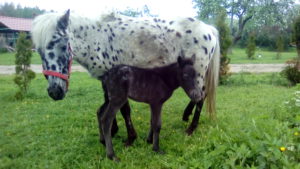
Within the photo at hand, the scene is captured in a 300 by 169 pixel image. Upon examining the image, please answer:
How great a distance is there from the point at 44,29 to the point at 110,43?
73 centimetres

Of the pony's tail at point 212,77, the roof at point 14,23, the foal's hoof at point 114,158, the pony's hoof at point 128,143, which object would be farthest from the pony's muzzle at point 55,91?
the roof at point 14,23

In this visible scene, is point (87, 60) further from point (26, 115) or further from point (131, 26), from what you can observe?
point (26, 115)

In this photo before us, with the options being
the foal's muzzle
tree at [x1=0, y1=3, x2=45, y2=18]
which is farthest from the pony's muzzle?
tree at [x1=0, y1=3, x2=45, y2=18]

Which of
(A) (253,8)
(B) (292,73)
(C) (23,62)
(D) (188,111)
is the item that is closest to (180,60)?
(D) (188,111)

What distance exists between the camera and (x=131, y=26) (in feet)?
10.7

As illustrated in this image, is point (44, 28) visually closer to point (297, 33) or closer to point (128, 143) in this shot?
point (128, 143)

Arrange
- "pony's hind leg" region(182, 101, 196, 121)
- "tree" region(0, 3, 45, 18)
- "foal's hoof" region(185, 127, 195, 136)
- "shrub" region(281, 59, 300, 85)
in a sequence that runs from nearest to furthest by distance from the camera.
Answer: "foal's hoof" region(185, 127, 195, 136) < "pony's hind leg" region(182, 101, 196, 121) < "shrub" region(281, 59, 300, 85) < "tree" region(0, 3, 45, 18)

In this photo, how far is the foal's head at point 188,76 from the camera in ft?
11.1

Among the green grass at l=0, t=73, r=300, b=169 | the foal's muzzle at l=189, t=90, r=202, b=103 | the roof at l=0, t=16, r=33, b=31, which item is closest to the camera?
the green grass at l=0, t=73, r=300, b=169

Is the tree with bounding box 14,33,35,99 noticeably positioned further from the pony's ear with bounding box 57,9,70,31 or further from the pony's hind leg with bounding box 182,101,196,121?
the pony's ear with bounding box 57,9,70,31

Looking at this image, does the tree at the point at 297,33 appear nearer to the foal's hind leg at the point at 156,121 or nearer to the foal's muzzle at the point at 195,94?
the foal's muzzle at the point at 195,94

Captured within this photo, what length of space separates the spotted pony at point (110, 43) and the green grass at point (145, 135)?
950 mm

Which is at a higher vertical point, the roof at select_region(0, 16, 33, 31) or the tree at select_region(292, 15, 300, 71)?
the roof at select_region(0, 16, 33, 31)

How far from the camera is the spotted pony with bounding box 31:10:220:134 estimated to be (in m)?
2.80
